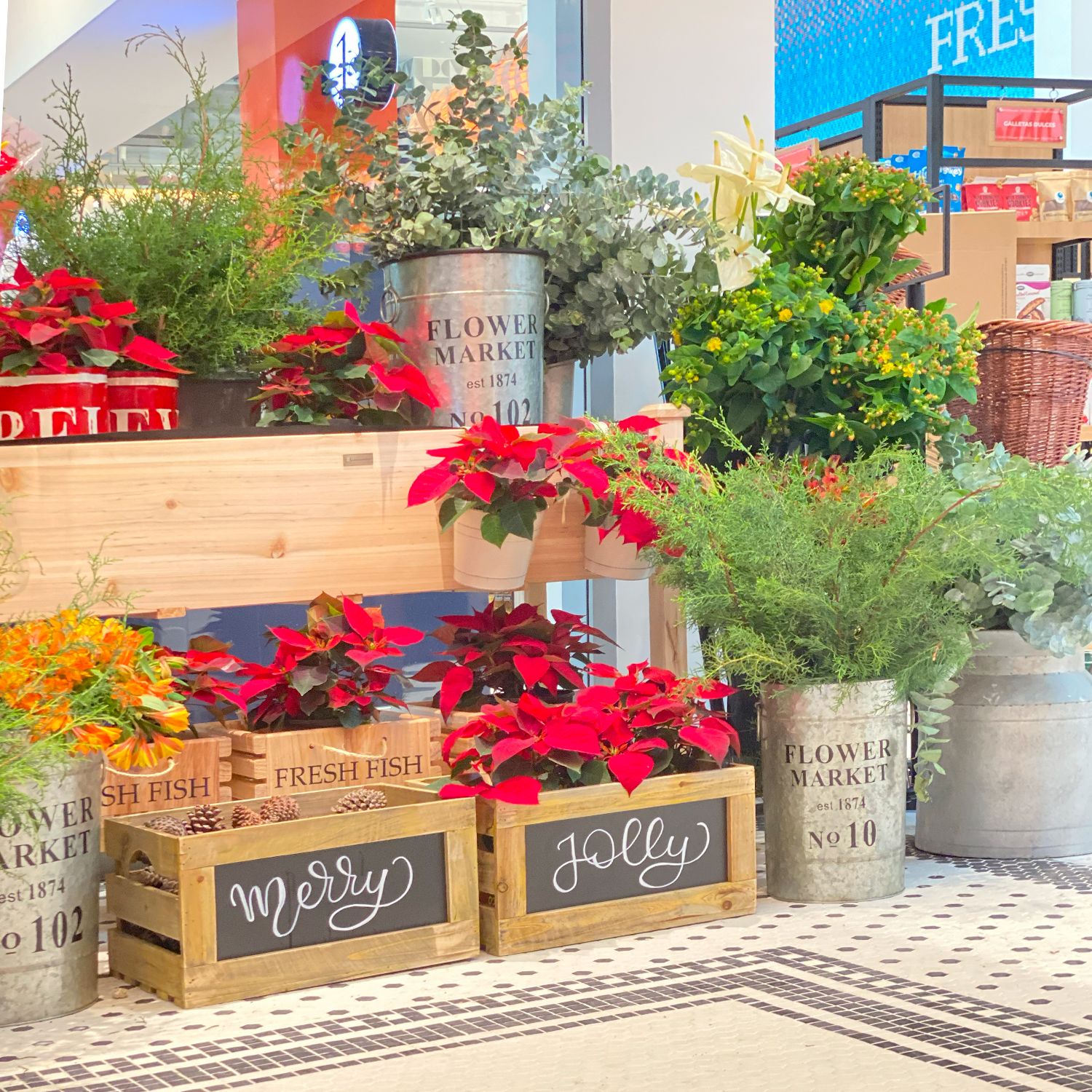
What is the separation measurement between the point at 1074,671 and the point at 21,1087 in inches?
57.0

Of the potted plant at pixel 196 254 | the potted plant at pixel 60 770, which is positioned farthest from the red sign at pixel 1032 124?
the potted plant at pixel 60 770

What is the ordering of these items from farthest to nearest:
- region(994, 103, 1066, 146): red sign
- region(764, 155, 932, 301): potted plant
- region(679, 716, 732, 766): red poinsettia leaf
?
region(994, 103, 1066, 146): red sign < region(764, 155, 932, 301): potted plant < region(679, 716, 732, 766): red poinsettia leaf

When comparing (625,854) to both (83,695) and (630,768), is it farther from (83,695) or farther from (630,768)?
(83,695)

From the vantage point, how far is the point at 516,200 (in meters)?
2.06

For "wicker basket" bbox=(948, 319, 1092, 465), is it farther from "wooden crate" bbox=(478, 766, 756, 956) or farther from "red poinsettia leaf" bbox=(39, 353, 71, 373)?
"red poinsettia leaf" bbox=(39, 353, 71, 373)

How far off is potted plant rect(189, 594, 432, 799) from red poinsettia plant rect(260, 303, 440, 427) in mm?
239

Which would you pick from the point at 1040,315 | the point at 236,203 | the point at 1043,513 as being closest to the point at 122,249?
the point at 236,203

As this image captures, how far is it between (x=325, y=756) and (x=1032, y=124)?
4.17m

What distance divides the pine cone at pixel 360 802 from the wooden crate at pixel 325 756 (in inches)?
4.8

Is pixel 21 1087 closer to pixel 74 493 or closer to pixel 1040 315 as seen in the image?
pixel 74 493

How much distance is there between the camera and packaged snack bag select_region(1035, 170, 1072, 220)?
5.45 metres

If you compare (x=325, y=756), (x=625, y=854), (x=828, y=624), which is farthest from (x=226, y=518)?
(x=828, y=624)

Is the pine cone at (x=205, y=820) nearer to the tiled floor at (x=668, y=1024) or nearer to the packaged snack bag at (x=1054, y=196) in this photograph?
the tiled floor at (x=668, y=1024)

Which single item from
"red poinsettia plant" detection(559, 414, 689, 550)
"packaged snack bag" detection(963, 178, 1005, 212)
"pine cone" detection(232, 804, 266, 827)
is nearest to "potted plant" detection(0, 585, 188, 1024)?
"pine cone" detection(232, 804, 266, 827)
